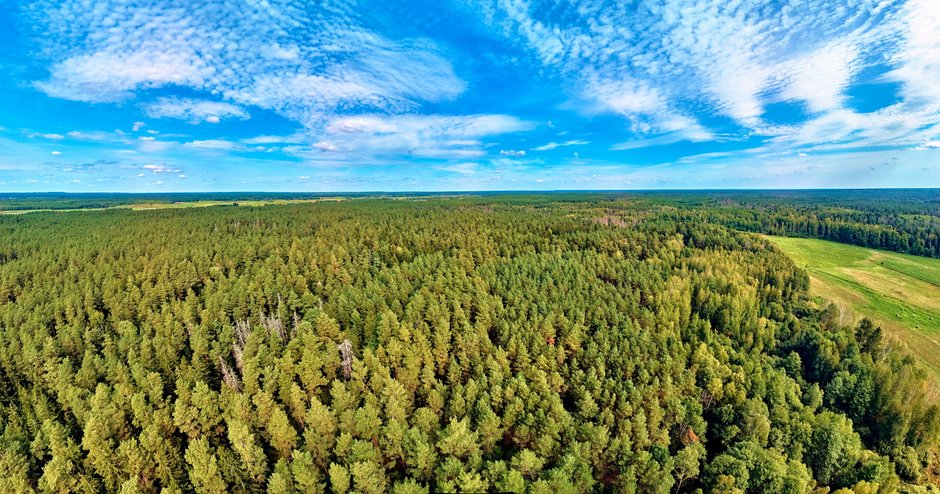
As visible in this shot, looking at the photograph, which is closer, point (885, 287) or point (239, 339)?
point (239, 339)

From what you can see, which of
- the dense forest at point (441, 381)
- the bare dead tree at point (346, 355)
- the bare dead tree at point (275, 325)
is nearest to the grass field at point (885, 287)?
the dense forest at point (441, 381)

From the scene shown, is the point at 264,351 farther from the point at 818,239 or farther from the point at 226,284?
the point at 818,239

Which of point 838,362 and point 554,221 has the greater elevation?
point 554,221

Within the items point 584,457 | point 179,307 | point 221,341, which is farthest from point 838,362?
point 179,307

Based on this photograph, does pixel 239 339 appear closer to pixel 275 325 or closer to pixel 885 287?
pixel 275 325

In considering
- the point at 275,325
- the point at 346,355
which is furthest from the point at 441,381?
the point at 275,325

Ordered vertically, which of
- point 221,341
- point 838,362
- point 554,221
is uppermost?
point 554,221
